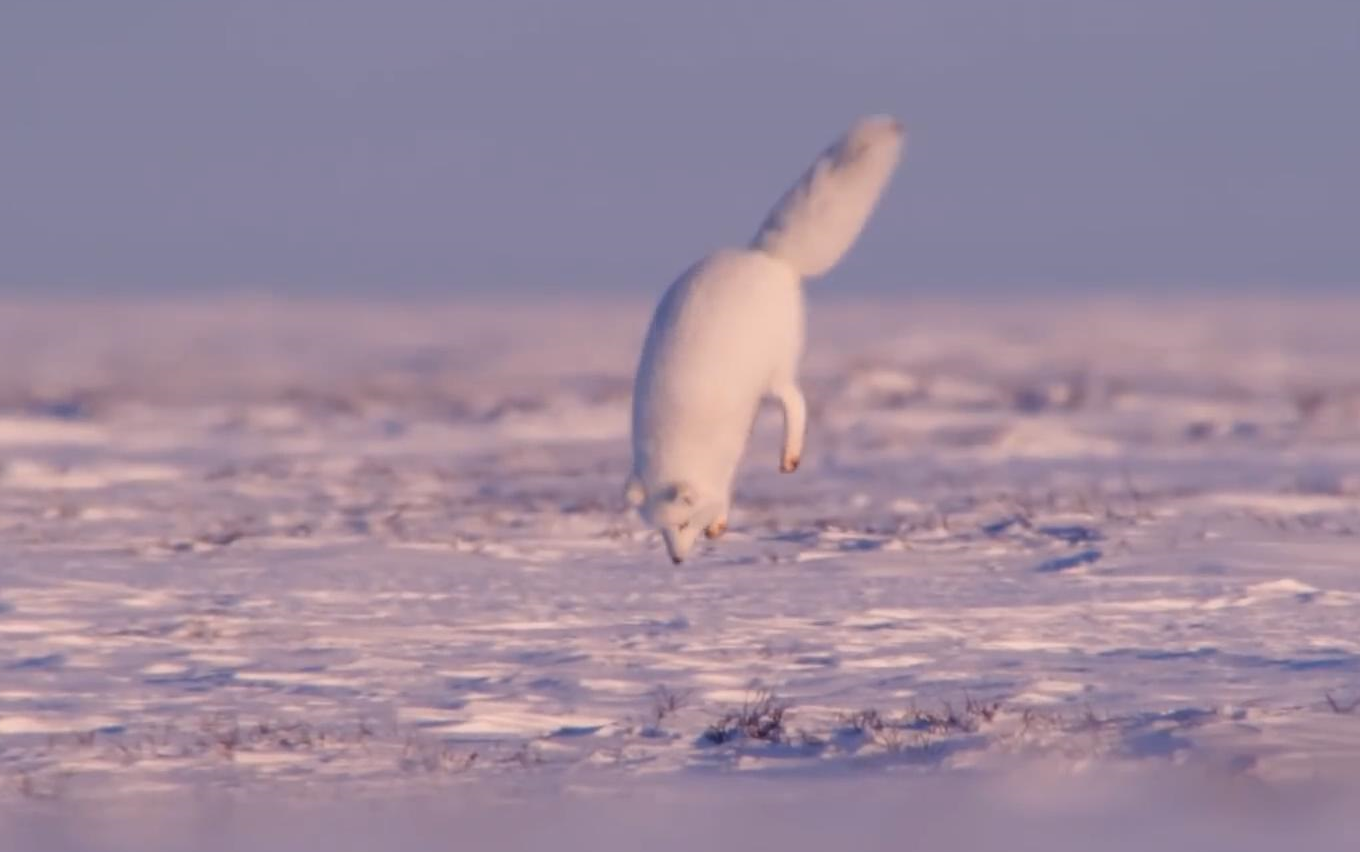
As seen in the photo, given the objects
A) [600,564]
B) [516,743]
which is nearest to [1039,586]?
[600,564]

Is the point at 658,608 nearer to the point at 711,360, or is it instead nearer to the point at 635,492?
the point at 635,492

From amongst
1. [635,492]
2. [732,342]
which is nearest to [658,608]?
[635,492]

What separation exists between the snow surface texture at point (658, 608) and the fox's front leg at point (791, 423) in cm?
71

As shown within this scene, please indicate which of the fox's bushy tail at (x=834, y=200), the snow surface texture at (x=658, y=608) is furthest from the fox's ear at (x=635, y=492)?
the fox's bushy tail at (x=834, y=200)

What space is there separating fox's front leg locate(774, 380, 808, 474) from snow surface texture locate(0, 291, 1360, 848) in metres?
0.71

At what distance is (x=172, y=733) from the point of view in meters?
7.04

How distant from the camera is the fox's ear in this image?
775 centimetres

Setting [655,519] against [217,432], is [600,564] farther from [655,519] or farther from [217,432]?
[217,432]

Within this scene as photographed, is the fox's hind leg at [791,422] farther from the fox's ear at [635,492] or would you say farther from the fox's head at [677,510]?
the fox's ear at [635,492]

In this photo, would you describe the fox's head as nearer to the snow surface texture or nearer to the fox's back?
the fox's back

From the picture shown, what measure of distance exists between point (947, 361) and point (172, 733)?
32.4 m

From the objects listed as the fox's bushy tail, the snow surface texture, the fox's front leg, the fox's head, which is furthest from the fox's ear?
the fox's bushy tail

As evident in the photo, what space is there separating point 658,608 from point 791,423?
6.30 feet

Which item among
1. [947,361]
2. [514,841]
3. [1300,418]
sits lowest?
[514,841]
